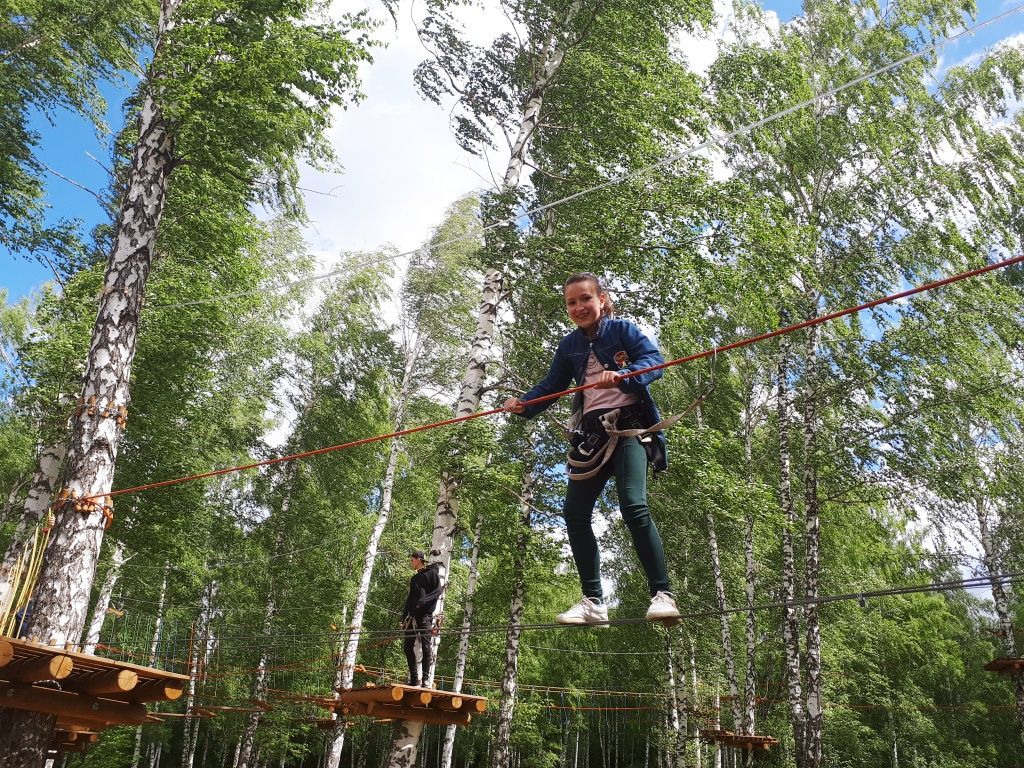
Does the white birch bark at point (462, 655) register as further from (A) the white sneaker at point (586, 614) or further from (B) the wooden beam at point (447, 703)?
(A) the white sneaker at point (586, 614)

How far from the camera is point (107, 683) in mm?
5090

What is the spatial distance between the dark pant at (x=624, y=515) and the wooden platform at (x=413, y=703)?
3.68 meters

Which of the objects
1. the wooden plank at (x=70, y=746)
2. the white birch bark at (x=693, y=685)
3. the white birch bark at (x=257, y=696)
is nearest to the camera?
the wooden plank at (x=70, y=746)

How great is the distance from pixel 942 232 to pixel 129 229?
41.3 feet

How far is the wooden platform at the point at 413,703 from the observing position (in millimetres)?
6500

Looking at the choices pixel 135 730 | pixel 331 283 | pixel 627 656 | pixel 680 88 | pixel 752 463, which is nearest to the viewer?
pixel 680 88

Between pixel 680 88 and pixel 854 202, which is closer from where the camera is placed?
pixel 680 88

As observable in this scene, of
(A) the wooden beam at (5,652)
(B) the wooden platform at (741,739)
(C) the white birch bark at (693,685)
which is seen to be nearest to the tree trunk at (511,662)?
(B) the wooden platform at (741,739)

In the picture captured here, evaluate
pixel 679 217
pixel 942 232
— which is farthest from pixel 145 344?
pixel 942 232

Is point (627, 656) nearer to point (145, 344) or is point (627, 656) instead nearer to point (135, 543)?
point (135, 543)

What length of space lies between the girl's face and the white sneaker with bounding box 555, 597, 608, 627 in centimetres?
129

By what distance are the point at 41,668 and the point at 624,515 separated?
3.89 meters

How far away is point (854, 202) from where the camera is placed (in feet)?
43.5

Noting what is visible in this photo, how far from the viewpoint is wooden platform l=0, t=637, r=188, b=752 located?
4.58m
